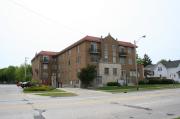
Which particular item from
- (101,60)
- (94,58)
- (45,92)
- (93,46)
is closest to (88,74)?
(94,58)

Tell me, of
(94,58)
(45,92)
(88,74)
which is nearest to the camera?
(45,92)

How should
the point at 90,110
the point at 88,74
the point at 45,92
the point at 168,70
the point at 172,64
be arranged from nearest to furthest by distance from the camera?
the point at 90,110 → the point at 45,92 → the point at 88,74 → the point at 172,64 → the point at 168,70

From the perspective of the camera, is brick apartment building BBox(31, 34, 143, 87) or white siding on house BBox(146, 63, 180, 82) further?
white siding on house BBox(146, 63, 180, 82)

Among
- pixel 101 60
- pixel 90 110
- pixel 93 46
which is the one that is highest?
pixel 93 46

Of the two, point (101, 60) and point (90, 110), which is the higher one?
point (101, 60)

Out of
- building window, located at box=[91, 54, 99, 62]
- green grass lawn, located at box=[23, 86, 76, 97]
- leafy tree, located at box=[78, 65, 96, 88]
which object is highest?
building window, located at box=[91, 54, 99, 62]

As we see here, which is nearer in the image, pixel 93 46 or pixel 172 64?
pixel 93 46

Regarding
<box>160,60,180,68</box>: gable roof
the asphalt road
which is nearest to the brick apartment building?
<box>160,60,180,68</box>: gable roof

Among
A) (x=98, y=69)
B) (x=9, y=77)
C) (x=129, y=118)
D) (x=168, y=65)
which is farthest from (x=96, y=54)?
(x=9, y=77)

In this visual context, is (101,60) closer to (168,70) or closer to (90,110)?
(168,70)

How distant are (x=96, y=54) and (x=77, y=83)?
7.59m

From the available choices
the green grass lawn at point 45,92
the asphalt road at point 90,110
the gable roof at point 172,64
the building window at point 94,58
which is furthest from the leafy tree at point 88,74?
the gable roof at point 172,64

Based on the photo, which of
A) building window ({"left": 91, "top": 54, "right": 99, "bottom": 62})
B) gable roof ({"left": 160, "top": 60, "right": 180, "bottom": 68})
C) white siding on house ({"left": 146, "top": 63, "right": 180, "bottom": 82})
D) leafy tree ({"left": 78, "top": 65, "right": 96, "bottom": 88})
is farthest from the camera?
gable roof ({"left": 160, "top": 60, "right": 180, "bottom": 68})

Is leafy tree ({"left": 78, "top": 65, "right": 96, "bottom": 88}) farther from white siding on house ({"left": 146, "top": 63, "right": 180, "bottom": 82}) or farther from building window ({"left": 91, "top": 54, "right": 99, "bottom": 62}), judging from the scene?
white siding on house ({"left": 146, "top": 63, "right": 180, "bottom": 82})
